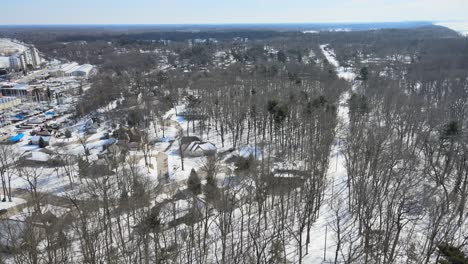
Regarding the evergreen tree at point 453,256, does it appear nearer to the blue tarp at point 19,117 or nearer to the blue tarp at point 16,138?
the blue tarp at point 16,138

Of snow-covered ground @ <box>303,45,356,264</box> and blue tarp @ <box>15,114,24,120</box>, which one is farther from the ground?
snow-covered ground @ <box>303,45,356,264</box>

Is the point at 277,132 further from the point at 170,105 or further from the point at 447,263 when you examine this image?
the point at 447,263

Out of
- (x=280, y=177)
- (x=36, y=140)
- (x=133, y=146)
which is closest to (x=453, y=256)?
(x=280, y=177)

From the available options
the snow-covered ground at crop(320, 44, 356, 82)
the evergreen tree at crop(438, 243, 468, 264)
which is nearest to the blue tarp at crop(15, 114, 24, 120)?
the snow-covered ground at crop(320, 44, 356, 82)

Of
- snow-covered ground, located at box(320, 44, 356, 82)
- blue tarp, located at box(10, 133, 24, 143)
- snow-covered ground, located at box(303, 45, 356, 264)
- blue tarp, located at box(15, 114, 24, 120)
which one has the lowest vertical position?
blue tarp, located at box(15, 114, 24, 120)

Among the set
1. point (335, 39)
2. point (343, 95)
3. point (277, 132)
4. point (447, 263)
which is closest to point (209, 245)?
point (447, 263)

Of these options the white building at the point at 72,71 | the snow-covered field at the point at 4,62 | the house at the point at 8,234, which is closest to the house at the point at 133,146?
the house at the point at 8,234

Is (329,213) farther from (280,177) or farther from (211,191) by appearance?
(211,191)

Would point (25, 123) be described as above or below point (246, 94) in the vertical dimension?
below

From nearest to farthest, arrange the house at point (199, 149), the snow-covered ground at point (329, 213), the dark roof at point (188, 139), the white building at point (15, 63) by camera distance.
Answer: the snow-covered ground at point (329, 213), the house at point (199, 149), the dark roof at point (188, 139), the white building at point (15, 63)

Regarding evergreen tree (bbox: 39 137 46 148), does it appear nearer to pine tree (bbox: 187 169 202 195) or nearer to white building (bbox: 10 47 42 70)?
pine tree (bbox: 187 169 202 195)

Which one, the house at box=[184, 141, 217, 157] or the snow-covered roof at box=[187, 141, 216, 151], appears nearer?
the house at box=[184, 141, 217, 157]
